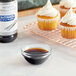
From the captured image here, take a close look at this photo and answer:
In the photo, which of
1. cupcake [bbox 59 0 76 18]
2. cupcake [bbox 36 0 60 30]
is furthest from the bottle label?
cupcake [bbox 59 0 76 18]

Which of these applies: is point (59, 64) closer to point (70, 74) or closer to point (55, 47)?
point (70, 74)

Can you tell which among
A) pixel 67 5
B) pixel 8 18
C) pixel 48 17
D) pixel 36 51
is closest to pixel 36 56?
pixel 36 51

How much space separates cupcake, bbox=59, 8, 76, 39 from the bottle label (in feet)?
0.98

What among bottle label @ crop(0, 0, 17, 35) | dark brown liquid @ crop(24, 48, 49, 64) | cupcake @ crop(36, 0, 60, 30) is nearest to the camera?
dark brown liquid @ crop(24, 48, 49, 64)

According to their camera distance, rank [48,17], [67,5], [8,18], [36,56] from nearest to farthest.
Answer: [36,56] < [8,18] < [48,17] < [67,5]

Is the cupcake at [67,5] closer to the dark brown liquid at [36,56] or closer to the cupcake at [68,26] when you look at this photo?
the cupcake at [68,26]

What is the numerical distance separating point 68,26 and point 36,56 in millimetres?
409

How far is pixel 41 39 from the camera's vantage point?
1606mm

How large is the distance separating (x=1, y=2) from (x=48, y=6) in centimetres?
36

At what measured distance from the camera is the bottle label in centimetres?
146

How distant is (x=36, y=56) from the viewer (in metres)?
1.24

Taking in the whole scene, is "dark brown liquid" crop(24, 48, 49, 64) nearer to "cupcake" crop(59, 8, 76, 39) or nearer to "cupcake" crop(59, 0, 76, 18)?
"cupcake" crop(59, 8, 76, 39)

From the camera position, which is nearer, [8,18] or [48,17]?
[8,18]

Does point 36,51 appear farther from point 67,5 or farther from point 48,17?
point 67,5
